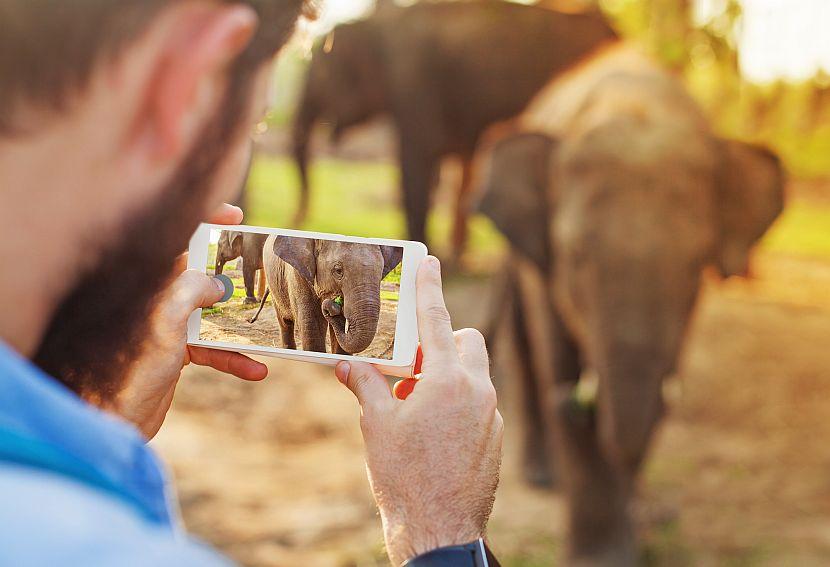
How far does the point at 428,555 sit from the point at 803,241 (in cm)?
892

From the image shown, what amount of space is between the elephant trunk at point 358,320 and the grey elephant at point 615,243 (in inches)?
68.7

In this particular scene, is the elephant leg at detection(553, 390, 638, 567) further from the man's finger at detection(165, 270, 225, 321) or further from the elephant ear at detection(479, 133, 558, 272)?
the man's finger at detection(165, 270, 225, 321)

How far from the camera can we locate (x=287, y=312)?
112cm

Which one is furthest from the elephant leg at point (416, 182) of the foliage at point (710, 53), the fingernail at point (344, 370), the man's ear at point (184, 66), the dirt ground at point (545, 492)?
the man's ear at point (184, 66)

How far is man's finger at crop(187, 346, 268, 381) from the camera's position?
119 cm

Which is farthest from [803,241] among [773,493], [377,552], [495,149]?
[377,552]

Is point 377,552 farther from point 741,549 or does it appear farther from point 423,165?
point 423,165

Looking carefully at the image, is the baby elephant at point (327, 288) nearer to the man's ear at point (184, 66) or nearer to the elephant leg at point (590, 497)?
the man's ear at point (184, 66)

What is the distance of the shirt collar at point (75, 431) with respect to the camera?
572 mm

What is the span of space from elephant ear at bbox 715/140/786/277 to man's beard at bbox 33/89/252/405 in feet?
8.57

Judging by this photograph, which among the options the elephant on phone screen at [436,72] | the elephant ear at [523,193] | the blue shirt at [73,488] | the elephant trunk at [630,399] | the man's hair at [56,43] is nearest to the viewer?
the blue shirt at [73,488]

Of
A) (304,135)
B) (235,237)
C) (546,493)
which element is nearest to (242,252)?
(235,237)

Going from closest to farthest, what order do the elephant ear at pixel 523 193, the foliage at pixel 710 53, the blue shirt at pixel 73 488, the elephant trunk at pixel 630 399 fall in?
the blue shirt at pixel 73 488
the elephant trunk at pixel 630 399
the elephant ear at pixel 523 193
the foliage at pixel 710 53

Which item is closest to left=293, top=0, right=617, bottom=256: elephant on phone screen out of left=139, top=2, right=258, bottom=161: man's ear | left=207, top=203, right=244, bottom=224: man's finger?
left=207, top=203, right=244, bottom=224: man's finger
